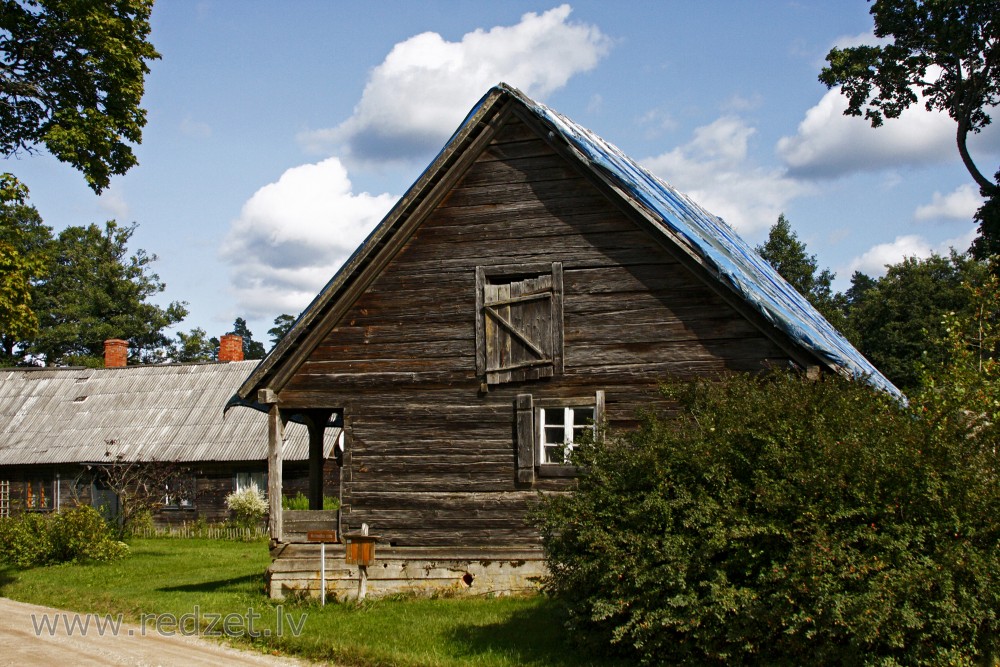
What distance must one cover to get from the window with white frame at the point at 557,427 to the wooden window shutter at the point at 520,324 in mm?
643

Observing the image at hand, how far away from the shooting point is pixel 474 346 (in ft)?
49.2

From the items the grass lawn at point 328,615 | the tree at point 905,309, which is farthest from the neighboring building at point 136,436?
the tree at point 905,309

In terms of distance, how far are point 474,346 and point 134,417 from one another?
26.0m

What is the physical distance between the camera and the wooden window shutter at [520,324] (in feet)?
47.9

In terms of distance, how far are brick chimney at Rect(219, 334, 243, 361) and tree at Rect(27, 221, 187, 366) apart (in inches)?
686

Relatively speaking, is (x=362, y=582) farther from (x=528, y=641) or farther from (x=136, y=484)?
(x=136, y=484)

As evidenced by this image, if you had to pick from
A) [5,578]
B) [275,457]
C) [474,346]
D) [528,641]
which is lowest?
[5,578]

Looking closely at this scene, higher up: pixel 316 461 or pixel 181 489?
pixel 316 461

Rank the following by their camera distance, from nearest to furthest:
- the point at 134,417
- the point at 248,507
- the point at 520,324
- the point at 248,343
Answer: the point at 520,324, the point at 248,507, the point at 134,417, the point at 248,343

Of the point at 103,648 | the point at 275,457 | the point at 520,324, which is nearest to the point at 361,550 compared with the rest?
the point at 275,457

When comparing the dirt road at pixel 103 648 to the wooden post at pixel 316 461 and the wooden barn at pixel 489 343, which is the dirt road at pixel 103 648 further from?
the wooden post at pixel 316 461

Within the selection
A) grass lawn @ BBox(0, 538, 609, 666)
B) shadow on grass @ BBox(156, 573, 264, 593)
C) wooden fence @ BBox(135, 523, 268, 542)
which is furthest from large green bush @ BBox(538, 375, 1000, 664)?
wooden fence @ BBox(135, 523, 268, 542)

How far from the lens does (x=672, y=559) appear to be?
9305mm

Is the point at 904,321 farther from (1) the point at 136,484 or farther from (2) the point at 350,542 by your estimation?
(2) the point at 350,542
